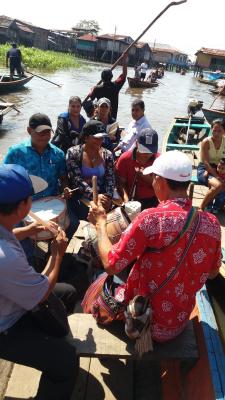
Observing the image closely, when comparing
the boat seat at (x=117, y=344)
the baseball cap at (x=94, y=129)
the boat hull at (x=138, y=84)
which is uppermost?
the baseball cap at (x=94, y=129)

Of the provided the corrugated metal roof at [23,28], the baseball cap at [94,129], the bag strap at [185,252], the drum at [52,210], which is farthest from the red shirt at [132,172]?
the corrugated metal roof at [23,28]

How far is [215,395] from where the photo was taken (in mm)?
1868

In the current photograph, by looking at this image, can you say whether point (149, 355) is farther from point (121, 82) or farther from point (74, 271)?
point (121, 82)

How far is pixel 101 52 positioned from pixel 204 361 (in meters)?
67.8

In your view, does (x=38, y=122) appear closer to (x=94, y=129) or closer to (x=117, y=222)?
(x=94, y=129)

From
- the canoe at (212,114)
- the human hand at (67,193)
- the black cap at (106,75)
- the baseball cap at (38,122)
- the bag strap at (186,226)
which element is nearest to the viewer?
the bag strap at (186,226)

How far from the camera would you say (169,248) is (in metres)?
1.90

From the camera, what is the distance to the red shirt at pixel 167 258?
1.86m

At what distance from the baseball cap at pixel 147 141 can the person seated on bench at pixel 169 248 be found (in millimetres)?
1675

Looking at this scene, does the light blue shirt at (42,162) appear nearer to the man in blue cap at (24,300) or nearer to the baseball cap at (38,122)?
the baseball cap at (38,122)

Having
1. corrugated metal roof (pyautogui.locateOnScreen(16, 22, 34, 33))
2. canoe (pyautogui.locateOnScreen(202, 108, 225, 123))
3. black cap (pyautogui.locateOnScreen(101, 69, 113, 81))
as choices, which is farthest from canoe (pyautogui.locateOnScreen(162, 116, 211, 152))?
corrugated metal roof (pyautogui.locateOnScreen(16, 22, 34, 33))

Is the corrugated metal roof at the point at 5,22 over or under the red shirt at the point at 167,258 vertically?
over

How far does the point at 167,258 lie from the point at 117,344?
0.77 m

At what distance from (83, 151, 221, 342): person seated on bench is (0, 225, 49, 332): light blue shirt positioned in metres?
0.42
